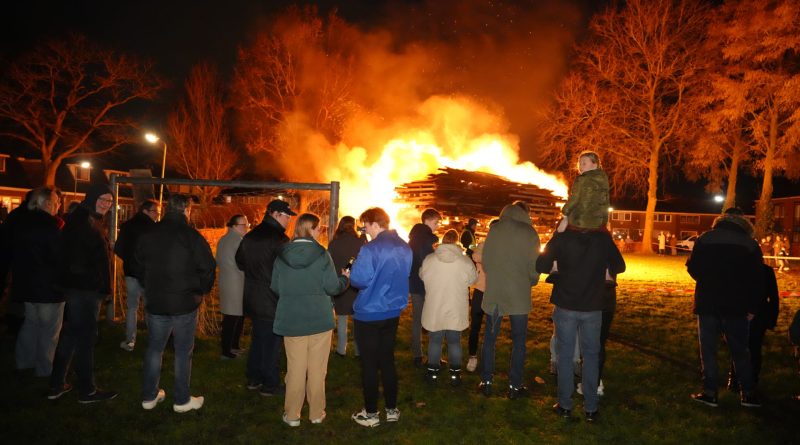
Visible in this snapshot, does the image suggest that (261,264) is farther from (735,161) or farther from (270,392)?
(735,161)

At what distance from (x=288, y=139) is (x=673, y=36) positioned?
803 inches

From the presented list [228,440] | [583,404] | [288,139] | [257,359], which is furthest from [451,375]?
[288,139]

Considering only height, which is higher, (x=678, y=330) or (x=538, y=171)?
(x=538, y=171)

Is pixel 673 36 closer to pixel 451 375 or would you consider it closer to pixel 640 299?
pixel 640 299

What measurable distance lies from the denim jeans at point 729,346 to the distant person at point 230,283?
546 cm

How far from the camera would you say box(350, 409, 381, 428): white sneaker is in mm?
4852

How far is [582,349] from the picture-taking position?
513cm

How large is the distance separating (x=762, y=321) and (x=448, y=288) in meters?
3.66

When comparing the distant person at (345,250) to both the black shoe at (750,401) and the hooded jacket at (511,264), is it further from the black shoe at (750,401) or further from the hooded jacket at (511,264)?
the black shoe at (750,401)

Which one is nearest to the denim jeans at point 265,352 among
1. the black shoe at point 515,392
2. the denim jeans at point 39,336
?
the denim jeans at point 39,336

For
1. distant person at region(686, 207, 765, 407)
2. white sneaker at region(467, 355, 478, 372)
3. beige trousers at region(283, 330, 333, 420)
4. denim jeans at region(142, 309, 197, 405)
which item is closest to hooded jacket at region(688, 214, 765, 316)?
distant person at region(686, 207, 765, 407)

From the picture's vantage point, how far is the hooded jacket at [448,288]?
5.77 meters

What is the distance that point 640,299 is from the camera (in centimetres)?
1241

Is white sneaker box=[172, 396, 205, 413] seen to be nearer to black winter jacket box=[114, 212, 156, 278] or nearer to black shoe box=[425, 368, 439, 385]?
black winter jacket box=[114, 212, 156, 278]
